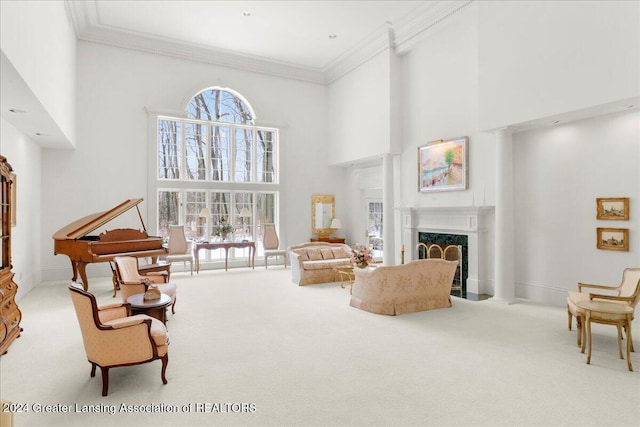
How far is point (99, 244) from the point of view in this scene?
7.24 m

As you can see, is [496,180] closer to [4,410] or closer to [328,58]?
[328,58]

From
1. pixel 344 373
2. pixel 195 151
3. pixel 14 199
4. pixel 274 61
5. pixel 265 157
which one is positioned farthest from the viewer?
pixel 265 157

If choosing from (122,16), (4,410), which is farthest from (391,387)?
(122,16)

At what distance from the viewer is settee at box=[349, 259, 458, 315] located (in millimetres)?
6191

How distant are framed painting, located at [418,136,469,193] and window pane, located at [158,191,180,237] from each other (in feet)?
21.8

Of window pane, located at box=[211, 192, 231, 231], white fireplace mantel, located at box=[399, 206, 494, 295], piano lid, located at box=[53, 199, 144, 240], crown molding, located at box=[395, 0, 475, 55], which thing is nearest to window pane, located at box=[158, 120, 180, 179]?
window pane, located at box=[211, 192, 231, 231]

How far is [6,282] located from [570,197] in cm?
850

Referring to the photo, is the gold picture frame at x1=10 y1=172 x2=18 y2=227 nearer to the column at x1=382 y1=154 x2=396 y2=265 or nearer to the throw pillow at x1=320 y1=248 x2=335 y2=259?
the throw pillow at x1=320 y1=248 x2=335 y2=259

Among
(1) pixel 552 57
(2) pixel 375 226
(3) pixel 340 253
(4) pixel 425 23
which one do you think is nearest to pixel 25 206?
(3) pixel 340 253

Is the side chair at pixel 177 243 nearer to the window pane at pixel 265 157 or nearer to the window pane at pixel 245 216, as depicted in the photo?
the window pane at pixel 245 216

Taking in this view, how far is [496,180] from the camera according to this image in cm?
743

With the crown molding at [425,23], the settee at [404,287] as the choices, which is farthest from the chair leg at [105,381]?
the crown molding at [425,23]

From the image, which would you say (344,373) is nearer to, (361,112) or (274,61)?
Answer: (361,112)

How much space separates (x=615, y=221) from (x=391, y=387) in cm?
492
